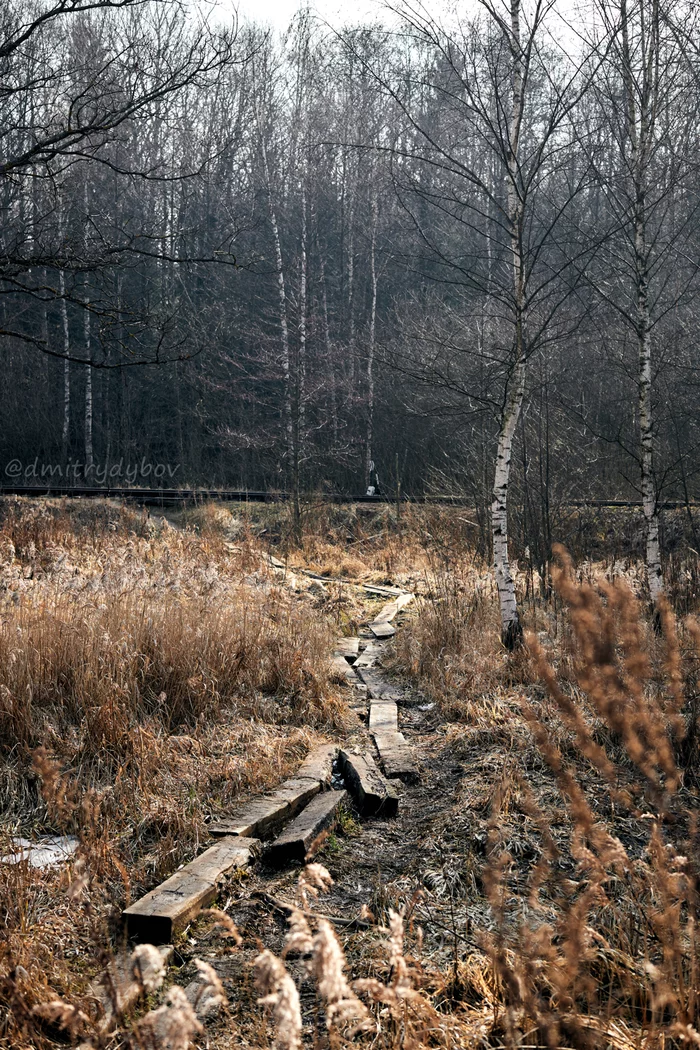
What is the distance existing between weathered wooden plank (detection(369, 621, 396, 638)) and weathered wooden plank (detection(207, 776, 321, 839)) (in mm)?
4392

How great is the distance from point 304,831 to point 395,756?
144 centimetres

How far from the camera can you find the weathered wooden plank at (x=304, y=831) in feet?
13.8

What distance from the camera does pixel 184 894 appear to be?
11.8 feet

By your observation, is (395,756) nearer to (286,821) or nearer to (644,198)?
(286,821)

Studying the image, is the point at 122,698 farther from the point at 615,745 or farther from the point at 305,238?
the point at 305,238

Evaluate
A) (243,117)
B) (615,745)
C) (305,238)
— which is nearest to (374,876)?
(615,745)

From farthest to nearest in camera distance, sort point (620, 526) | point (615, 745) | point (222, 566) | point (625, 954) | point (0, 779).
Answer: point (620, 526), point (222, 566), point (615, 745), point (0, 779), point (625, 954)

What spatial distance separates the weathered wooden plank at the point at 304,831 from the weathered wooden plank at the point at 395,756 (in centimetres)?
67

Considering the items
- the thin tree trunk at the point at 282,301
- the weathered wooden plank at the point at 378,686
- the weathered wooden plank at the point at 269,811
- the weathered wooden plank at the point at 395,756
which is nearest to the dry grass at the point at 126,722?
the weathered wooden plank at the point at 269,811

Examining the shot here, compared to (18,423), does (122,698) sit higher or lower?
lower

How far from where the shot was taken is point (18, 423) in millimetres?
24453

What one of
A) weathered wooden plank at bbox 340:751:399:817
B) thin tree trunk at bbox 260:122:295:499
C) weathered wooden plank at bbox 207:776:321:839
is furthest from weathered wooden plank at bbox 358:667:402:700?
thin tree trunk at bbox 260:122:295:499

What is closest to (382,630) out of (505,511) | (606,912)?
(505,511)

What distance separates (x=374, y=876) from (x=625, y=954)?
4.73 feet
